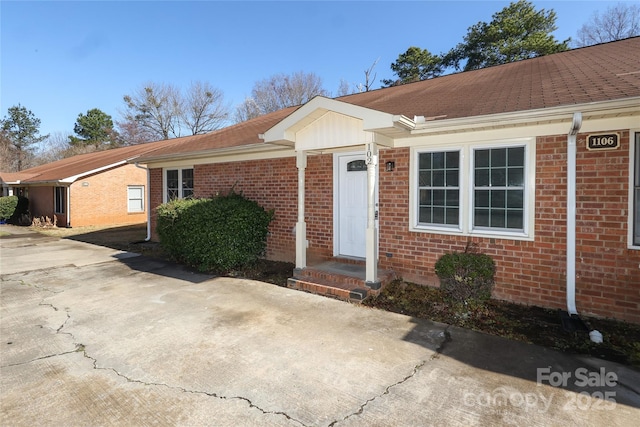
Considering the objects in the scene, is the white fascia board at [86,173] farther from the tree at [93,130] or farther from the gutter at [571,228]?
the tree at [93,130]

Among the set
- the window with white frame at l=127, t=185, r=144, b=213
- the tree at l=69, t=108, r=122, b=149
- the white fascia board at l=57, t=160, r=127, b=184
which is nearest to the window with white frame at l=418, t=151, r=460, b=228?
the white fascia board at l=57, t=160, r=127, b=184

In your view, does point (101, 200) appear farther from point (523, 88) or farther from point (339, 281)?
point (523, 88)

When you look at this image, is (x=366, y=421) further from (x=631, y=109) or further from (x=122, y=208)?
(x=122, y=208)

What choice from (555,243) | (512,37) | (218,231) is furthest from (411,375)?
(512,37)

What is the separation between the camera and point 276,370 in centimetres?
352

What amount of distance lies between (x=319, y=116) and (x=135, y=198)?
53.3ft

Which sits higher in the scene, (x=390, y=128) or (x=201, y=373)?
(x=390, y=128)

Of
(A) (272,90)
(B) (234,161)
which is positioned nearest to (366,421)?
(B) (234,161)

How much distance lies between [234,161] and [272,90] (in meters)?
24.9

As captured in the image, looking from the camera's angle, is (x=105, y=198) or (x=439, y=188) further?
(x=105, y=198)

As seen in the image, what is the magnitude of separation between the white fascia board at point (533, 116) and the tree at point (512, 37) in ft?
60.4

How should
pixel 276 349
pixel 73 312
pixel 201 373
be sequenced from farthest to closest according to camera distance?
pixel 73 312
pixel 276 349
pixel 201 373

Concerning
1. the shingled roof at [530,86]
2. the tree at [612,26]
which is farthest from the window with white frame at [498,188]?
the tree at [612,26]

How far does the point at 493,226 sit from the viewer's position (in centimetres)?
555
